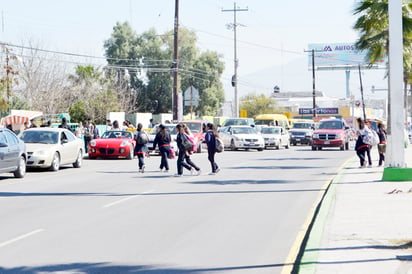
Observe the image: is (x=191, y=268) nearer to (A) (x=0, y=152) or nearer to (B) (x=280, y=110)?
(A) (x=0, y=152)

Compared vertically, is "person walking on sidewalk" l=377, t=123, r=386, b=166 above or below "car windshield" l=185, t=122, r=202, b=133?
below

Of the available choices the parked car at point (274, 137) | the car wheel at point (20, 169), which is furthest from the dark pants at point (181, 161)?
the parked car at point (274, 137)

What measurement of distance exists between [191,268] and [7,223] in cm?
492

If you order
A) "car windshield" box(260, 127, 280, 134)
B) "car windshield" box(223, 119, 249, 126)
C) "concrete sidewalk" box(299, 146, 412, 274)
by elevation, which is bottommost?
"concrete sidewalk" box(299, 146, 412, 274)

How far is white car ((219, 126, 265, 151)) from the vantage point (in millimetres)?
44281

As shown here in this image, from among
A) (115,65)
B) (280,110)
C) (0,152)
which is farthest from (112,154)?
(280,110)

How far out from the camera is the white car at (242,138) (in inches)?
1743

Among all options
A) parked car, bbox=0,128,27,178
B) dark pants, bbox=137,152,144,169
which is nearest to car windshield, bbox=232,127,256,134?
dark pants, bbox=137,152,144,169

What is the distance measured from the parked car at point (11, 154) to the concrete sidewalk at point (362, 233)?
9307 mm

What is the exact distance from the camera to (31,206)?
1493 centimetres

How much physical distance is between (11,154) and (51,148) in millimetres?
3893

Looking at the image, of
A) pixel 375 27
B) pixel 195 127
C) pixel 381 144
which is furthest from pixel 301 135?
pixel 381 144

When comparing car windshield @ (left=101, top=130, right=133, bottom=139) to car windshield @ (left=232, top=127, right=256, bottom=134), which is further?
car windshield @ (left=232, top=127, right=256, bottom=134)

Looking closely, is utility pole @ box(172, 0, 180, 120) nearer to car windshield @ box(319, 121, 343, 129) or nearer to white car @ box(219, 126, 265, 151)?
white car @ box(219, 126, 265, 151)
